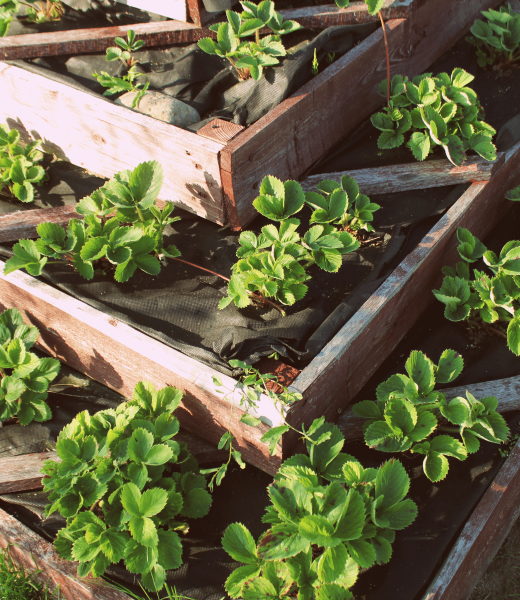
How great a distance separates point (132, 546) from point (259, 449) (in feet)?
1.87

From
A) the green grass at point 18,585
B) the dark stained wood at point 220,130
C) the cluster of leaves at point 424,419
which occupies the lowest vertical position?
the green grass at point 18,585

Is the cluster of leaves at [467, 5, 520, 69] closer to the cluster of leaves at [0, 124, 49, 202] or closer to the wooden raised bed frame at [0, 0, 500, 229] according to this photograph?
the wooden raised bed frame at [0, 0, 500, 229]

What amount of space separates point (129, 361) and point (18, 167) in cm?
122

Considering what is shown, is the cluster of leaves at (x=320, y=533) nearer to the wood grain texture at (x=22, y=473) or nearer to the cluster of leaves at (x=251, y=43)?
the wood grain texture at (x=22, y=473)

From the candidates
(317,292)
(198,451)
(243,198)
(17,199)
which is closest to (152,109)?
(243,198)

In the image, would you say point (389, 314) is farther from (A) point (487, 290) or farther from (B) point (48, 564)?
(B) point (48, 564)

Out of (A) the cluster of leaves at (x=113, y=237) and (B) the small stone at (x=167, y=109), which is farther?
(B) the small stone at (x=167, y=109)

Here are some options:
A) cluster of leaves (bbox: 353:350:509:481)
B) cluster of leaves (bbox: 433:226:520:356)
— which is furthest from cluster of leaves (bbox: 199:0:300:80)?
cluster of leaves (bbox: 353:350:509:481)

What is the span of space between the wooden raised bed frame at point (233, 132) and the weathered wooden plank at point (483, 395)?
100 cm

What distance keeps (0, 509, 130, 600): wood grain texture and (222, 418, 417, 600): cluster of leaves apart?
48 centimetres

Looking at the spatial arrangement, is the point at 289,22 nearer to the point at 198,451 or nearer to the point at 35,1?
the point at 35,1

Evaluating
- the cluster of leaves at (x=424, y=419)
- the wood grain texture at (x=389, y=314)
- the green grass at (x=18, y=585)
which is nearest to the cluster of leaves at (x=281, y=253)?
the wood grain texture at (x=389, y=314)

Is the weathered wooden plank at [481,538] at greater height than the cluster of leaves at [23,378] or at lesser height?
lesser

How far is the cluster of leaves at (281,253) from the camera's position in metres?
1.88
